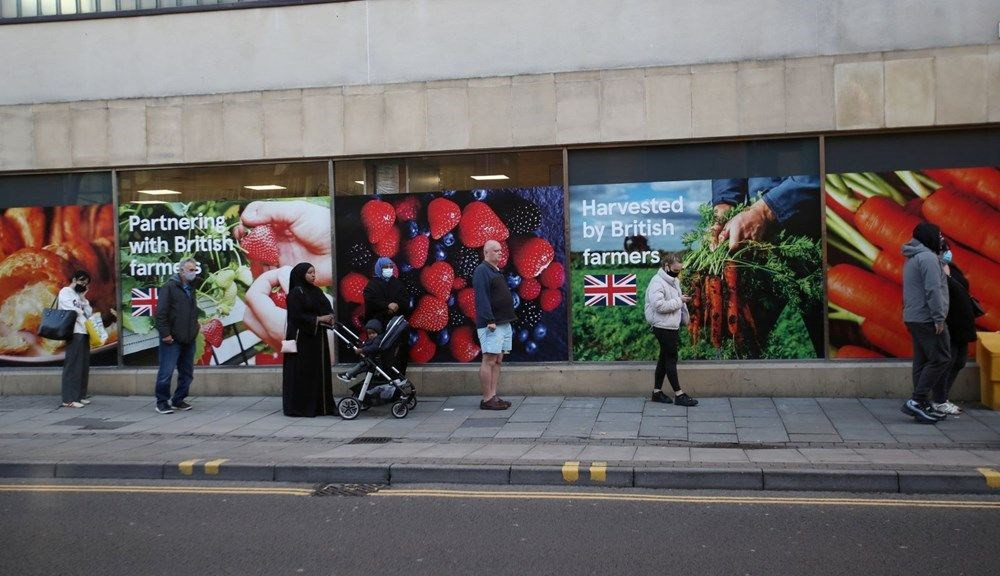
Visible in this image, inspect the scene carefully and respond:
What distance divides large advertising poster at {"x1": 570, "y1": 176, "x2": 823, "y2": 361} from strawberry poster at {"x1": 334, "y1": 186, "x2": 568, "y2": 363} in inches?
13.3

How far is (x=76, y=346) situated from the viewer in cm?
1190

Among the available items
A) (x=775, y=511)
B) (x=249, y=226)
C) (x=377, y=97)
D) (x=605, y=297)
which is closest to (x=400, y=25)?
(x=377, y=97)

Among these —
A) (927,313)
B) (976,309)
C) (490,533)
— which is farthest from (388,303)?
(976,309)

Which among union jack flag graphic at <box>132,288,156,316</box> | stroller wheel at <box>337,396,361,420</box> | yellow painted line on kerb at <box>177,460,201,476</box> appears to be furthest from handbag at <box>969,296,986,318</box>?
union jack flag graphic at <box>132,288,156,316</box>

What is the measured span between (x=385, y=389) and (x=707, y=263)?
417 centimetres

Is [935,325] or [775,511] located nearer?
[775,511]

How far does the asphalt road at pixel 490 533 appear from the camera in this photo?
581 centimetres

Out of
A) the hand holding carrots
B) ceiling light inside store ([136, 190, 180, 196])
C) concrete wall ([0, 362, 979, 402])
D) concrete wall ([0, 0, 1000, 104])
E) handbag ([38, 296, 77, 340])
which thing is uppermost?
concrete wall ([0, 0, 1000, 104])

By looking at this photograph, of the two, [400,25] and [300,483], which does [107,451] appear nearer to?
[300,483]

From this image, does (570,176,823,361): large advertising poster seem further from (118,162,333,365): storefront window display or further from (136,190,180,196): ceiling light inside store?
(136,190,180,196): ceiling light inside store

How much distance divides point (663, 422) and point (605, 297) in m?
2.26

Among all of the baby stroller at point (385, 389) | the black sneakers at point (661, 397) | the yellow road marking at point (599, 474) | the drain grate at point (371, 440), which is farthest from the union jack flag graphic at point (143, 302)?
the yellow road marking at point (599, 474)

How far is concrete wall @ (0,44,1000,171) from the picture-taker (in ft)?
36.1

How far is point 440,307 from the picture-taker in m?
12.2
